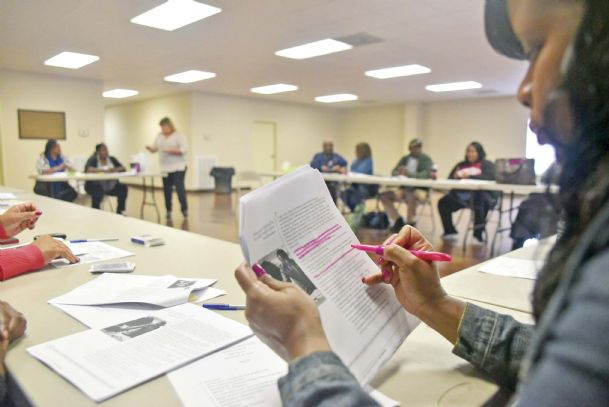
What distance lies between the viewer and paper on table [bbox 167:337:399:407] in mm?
A: 555

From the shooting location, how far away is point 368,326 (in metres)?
0.63

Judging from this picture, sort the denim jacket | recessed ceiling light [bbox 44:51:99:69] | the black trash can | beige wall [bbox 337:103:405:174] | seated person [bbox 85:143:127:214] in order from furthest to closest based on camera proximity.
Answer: beige wall [bbox 337:103:405:174] < the black trash can < recessed ceiling light [bbox 44:51:99:69] < seated person [bbox 85:143:127:214] < the denim jacket

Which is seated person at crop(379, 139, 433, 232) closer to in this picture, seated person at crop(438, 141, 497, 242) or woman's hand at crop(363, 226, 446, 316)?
seated person at crop(438, 141, 497, 242)

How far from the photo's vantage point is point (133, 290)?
97 centimetres

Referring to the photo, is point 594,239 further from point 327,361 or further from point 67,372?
point 67,372

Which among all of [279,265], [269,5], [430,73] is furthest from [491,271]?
[430,73]

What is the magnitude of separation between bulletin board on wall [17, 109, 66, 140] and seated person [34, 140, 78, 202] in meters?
1.84

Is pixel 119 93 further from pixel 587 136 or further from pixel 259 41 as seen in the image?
Answer: pixel 587 136

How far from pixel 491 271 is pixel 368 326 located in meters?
0.74

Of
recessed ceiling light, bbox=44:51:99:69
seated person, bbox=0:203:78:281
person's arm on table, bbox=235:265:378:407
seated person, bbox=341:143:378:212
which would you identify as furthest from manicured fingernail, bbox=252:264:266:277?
recessed ceiling light, bbox=44:51:99:69

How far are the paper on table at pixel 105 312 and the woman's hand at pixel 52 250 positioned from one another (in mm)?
330

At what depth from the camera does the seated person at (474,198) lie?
453 centimetres

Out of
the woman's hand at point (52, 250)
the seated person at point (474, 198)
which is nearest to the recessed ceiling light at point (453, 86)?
the seated person at point (474, 198)

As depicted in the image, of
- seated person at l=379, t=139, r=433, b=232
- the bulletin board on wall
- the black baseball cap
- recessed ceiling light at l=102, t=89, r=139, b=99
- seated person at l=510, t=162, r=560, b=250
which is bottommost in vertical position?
seated person at l=379, t=139, r=433, b=232
